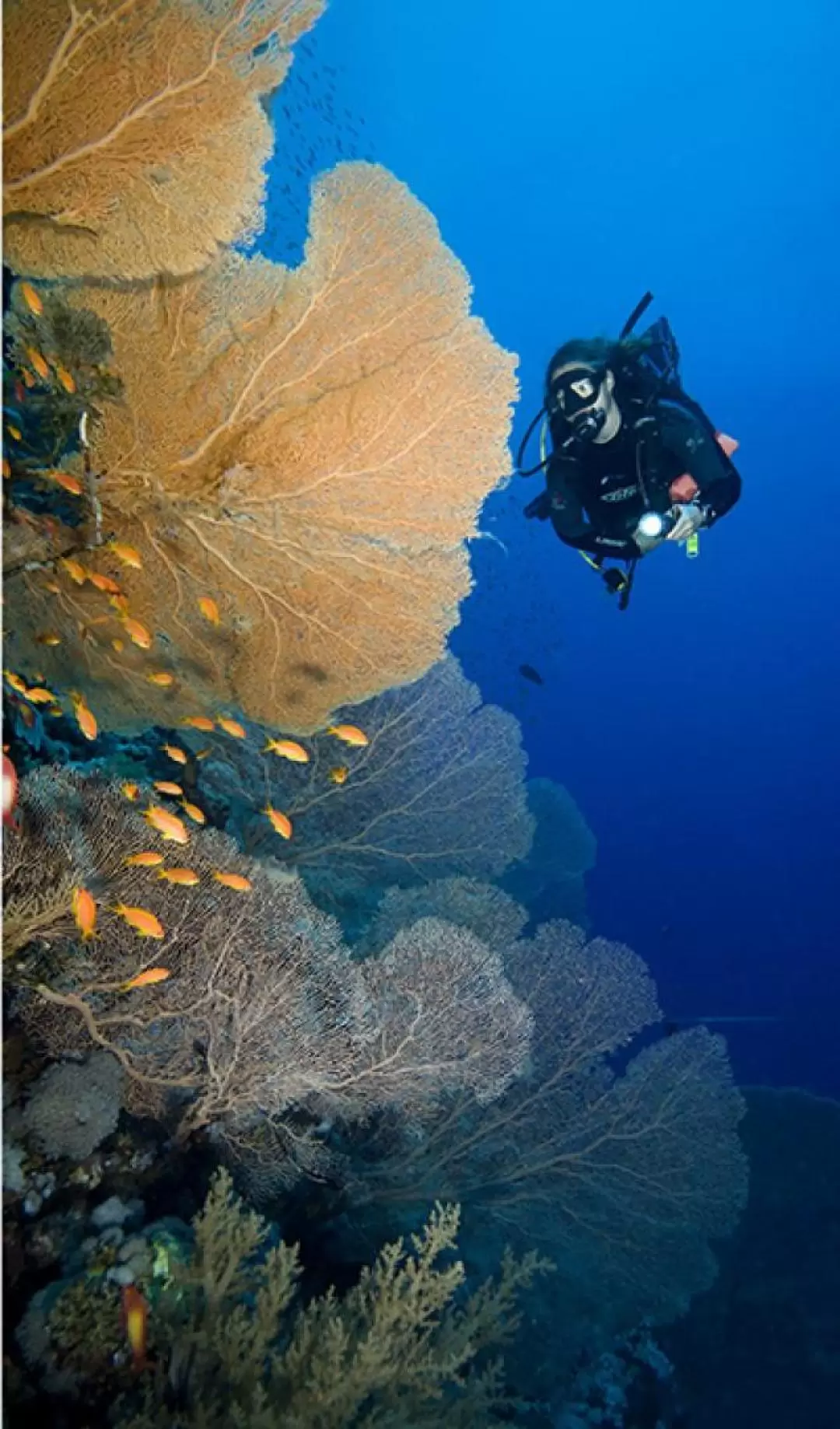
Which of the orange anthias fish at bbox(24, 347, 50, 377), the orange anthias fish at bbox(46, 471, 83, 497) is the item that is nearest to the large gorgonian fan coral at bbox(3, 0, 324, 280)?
the orange anthias fish at bbox(24, 347, 50, 377)

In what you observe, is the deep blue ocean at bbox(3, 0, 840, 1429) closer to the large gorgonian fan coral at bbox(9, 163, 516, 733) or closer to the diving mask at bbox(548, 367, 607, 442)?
the large gorgonian fan coral at bbox(9, 163, 516, 733)

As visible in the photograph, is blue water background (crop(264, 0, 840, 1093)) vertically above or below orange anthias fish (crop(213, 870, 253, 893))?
above

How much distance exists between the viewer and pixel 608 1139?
6285 mm

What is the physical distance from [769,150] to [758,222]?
3.65m

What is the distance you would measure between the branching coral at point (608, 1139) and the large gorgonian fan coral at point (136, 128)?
5.36m

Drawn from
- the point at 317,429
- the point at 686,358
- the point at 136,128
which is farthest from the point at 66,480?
the point at 686,358

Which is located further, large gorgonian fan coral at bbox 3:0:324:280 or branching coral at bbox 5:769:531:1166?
branching coral at bbox 5:769:531:1166

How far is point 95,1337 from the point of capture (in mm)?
2859

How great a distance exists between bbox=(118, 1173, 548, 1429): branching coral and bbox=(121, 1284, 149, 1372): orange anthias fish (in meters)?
0.09

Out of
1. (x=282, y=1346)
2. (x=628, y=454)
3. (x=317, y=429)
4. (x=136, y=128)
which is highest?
(x=628, y=454)

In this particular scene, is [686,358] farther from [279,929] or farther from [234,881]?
[234,881]

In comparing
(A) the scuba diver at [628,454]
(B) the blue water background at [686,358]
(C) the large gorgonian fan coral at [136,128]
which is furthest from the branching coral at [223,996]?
(B) the blue water background at [686,358]

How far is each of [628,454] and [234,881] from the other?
3533mm

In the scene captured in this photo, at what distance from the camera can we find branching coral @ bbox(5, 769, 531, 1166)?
3.17 m
